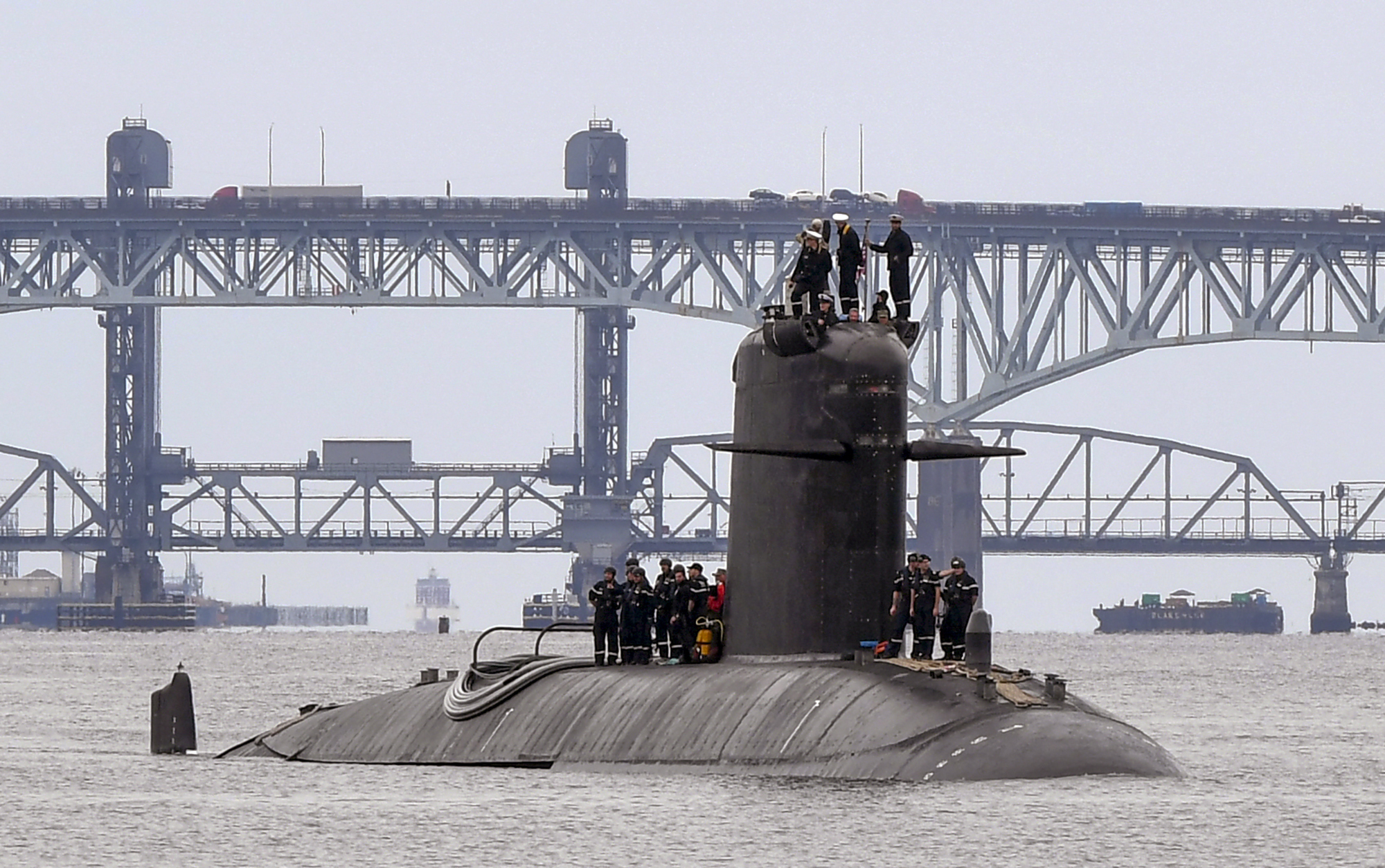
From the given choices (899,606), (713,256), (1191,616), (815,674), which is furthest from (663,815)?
(1191,616)

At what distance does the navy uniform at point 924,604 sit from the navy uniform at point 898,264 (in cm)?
220

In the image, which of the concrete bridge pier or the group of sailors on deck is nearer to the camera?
the group of sailors on deck

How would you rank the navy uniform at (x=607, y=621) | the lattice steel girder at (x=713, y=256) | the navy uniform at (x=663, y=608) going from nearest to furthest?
the navy uniform at (x=663, y=608), the navy uniform at (x=607, y=621), the lattice steel girder at (x=713, y=256)

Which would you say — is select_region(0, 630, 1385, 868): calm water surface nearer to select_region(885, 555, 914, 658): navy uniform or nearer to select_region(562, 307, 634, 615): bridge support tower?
select_region(885, 555, 914, 658): navy uniform

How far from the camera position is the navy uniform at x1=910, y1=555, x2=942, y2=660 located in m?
26.0

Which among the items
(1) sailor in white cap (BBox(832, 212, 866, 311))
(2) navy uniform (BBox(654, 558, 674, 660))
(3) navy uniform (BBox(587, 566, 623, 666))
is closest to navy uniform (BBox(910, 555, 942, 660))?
(1) sailor in white cap (BBox(832, 212, 866, 311))

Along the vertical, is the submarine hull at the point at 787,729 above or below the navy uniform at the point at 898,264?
below

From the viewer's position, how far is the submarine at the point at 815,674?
24156 millimetres

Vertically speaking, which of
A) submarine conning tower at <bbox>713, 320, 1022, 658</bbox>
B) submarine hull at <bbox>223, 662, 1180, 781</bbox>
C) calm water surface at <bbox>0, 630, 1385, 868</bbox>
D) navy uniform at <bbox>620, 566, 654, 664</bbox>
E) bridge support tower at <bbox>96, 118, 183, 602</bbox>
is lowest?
calm water surface at <bbox>0, 630, 1385, 868</bbox>

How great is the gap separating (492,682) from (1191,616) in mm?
161011

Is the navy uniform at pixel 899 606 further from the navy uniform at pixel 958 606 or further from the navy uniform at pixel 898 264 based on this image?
the navy uniform at pixel 898 264

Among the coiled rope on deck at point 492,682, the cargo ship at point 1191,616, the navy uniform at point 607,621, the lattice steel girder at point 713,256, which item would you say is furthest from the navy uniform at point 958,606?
the cargo ship at point 1191,616

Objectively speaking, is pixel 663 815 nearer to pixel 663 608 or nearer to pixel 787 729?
pixel 787 729

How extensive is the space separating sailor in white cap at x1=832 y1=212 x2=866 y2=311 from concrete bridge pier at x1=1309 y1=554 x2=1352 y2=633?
137460 mm
